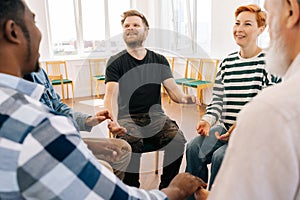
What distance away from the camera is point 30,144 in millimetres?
610

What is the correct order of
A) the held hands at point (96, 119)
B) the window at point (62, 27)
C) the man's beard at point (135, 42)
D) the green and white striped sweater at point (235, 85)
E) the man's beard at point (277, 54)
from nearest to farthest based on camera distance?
the man's beard at point (277, 54), the held hands at point (96, 119), the green and white striped sweater at point (235, 85), the man's beard at point (135, 42), the window at point (62, 27)

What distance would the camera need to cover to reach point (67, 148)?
2.11 feet

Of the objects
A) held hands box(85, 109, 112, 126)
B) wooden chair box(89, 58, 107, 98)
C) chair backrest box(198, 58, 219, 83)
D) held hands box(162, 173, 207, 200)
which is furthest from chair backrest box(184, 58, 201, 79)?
held hands box(162, 173, 207, 200)

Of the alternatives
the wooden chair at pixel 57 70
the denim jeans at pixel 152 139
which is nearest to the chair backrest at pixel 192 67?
the wooden chair at pixel 57 70

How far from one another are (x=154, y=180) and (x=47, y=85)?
1.45 metres

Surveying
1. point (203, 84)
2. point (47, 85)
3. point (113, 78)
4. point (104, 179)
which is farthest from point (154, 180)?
point (203, 84)

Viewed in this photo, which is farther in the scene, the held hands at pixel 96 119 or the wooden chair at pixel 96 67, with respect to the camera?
the wooden chair at pixel 96 67

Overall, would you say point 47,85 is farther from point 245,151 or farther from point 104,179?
point 245,151

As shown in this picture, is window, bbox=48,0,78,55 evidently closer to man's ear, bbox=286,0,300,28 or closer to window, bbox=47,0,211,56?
window, bbox=47,0,211,56

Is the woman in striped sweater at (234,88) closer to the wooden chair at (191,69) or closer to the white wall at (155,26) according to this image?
the white wall at (155,26)

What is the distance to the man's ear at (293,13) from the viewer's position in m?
0.65

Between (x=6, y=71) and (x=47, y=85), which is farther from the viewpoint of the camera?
(x=47, y=85)

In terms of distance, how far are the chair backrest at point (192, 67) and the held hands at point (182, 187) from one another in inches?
175

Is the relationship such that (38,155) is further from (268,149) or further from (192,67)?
(192,67)
